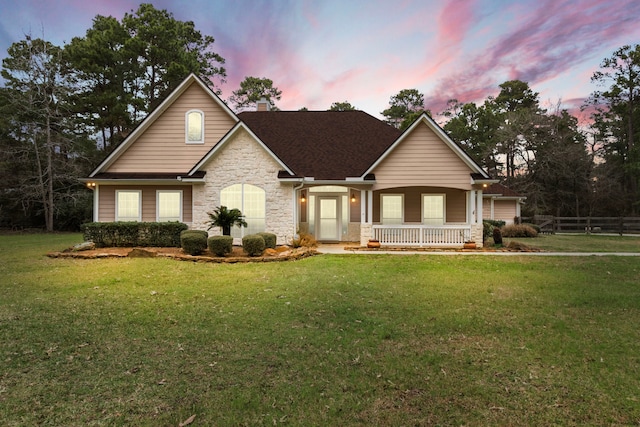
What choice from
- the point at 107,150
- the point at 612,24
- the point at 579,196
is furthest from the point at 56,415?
the point at 579,196

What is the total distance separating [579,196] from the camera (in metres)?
34.3

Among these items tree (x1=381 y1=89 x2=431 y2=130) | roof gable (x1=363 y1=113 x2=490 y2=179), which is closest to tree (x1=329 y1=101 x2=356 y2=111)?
tree (x1=381 y1=89 x2=431 y2=130)

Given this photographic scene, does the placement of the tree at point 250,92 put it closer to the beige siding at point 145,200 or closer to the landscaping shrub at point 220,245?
the beige siding at point 145,200

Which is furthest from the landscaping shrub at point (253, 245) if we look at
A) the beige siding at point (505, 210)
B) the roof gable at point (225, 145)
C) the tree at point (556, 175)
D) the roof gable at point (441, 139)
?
the tree at point (556, 175)

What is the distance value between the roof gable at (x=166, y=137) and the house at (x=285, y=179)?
5 cm

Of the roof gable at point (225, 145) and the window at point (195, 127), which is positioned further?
the window at point (195, 127)

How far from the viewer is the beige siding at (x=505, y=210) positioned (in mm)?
25188

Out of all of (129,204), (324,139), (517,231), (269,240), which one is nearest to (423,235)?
(269,240)

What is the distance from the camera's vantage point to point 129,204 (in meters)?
15.3

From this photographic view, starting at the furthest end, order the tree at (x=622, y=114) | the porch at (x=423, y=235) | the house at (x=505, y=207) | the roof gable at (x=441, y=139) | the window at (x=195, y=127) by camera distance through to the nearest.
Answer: the tree at (x=622, y=114)
the house at (x=505, y=207)
the window at (x=195, y=127)
the porch at (x=423, y=235)
the roof gable at (x=441, y=139)

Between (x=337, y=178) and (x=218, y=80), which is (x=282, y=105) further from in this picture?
(x=337, y=178)

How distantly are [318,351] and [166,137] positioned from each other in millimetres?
14611

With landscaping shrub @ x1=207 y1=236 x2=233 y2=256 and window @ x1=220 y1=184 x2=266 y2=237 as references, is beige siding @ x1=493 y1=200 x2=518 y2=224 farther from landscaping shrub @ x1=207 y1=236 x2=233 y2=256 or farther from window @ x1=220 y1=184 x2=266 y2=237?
landscaping shrub @ x1=207 y1=236 x2=233 y2=256

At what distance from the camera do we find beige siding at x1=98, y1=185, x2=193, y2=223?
15.2 meters
